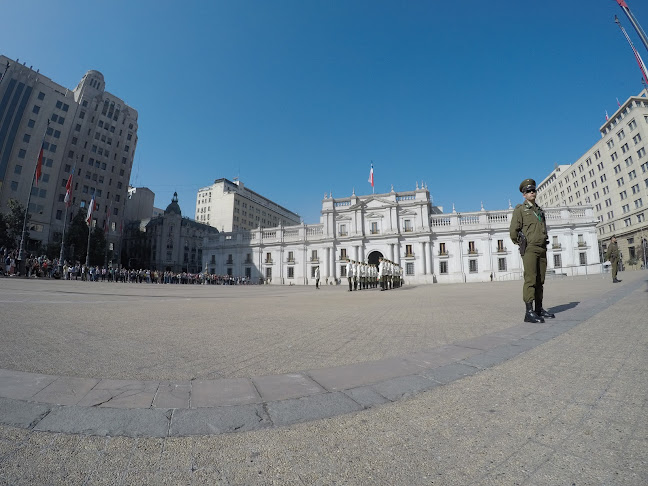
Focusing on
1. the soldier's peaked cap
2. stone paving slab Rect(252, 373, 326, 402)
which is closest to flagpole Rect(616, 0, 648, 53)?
the soldier's peaked cap

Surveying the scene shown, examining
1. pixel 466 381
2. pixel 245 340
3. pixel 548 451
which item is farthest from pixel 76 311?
pixel 548 451

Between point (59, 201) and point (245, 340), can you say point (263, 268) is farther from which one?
point (245, 340)

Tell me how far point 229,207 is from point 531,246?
3360 inches

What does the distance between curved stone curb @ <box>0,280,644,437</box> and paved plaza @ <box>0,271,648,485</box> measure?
0.01m

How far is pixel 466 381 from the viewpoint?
7.45ft

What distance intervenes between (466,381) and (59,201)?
67.3 m

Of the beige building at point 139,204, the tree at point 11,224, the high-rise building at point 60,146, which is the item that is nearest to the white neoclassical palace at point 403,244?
the high-rise building at point 60,146

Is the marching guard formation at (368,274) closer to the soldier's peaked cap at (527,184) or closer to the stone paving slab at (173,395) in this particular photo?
the soldier's peaked cap at (527,184)

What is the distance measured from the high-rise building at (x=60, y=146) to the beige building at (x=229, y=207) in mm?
26215

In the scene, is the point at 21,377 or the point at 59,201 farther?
the point at 59,201

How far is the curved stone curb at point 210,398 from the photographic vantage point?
1.62m

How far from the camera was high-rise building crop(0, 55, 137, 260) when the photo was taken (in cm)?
4575

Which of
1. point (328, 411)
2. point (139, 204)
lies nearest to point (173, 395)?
point (328, 411)

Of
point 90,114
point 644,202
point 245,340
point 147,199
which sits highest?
point 90,114
